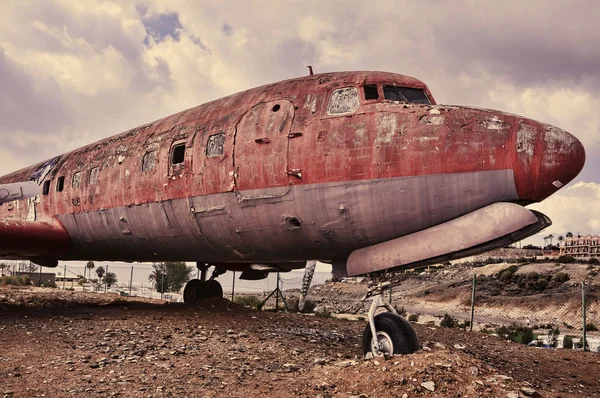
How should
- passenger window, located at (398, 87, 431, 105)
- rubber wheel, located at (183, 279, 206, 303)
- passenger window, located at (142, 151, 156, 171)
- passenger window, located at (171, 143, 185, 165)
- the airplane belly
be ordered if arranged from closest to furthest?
the airplane belly, passenger window, located at (398, 87, 431, 105), passenger window, located at (171, 143, 185, 165), passenger window, located at (142, 151, 156, 171), rubber wheel, located at (183, 279, 206, 303)

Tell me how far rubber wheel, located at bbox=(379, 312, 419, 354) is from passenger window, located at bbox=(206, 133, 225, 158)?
455cm

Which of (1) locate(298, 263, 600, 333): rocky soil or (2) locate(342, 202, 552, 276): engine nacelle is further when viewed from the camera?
(1) locate(298, 263, 600, 333): rocky soil

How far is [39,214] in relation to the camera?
15.6 m

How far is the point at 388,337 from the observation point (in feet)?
26.2

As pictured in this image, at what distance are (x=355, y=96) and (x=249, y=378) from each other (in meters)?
4.97

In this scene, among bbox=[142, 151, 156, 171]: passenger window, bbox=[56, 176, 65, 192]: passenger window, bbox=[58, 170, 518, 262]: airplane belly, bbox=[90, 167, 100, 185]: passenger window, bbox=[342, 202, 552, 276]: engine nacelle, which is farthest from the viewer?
bbox=[56, 176, 65, 192]: passenger window

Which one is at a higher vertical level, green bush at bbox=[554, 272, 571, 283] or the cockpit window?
the cockpit window

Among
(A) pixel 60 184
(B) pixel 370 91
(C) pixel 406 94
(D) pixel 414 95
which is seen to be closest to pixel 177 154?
(B) pixel 370 91

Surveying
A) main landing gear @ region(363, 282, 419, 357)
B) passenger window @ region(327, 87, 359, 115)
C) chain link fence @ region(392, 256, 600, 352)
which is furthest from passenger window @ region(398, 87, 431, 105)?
chain link fence @ region(392, 256, 600, 352)

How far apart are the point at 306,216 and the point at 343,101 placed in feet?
6.98

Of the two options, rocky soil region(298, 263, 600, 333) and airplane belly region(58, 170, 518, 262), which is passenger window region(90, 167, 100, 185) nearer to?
airplane belly region(58, 170, 518, 262)

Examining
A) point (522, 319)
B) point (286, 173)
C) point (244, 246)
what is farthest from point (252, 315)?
point (522, 319)

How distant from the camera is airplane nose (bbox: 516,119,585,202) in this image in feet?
23.5

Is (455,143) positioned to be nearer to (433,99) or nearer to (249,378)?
(433,99)
